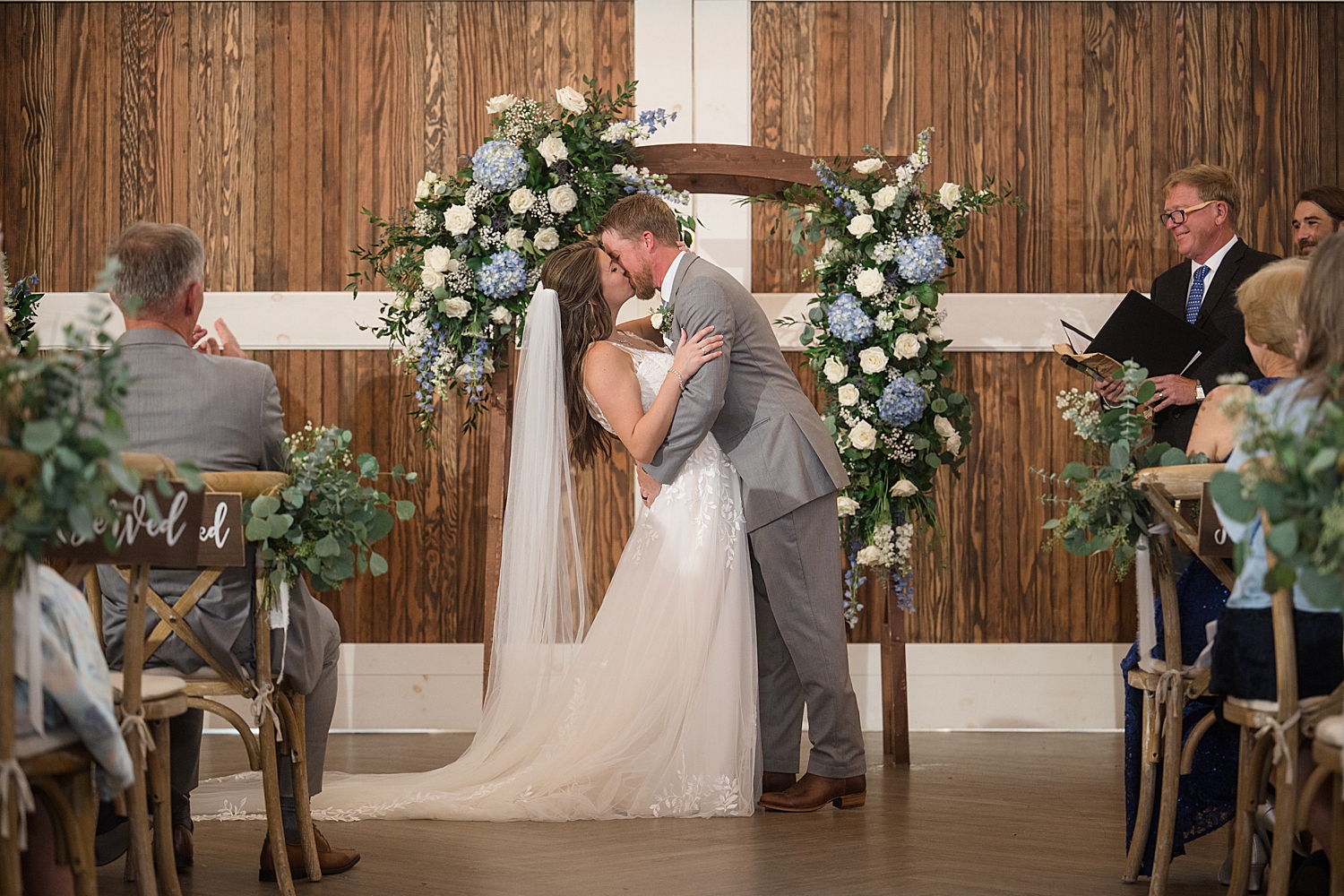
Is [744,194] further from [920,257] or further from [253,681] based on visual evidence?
[253,681]

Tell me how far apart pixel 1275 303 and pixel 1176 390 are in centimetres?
163

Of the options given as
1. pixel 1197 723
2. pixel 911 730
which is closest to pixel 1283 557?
pixel 1197 723

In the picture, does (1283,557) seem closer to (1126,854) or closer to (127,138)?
(1126,854)

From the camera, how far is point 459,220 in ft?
14.3

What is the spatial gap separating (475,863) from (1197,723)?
1.70m

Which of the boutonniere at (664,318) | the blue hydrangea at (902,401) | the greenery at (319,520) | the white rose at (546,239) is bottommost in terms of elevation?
the greenery at (319,520)

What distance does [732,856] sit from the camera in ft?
10.5

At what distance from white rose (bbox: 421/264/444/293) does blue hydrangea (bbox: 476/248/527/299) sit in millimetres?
136

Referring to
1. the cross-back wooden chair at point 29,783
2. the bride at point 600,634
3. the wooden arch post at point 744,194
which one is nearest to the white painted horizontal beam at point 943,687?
the wooden arch post at point 744,194

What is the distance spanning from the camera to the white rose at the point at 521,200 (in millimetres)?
4309

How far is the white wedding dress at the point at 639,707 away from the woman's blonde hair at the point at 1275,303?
168 centimetres

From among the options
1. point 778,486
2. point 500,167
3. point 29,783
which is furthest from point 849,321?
point 29,783

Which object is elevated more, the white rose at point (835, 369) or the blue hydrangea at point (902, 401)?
the white rose at point (835, 369)

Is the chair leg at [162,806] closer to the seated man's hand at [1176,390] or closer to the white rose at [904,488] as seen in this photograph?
the white rose at [904,488]
